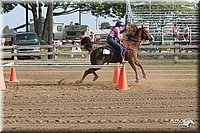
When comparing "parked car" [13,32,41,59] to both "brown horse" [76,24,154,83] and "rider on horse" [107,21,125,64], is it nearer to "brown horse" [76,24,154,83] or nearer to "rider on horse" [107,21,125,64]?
"brown horse" [76,24,154,83]

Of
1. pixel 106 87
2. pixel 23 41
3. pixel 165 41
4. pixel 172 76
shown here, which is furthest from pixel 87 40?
pixel 165 41

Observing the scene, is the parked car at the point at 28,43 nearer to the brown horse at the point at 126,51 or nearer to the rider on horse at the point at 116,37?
the brown horse at the point at 126,51

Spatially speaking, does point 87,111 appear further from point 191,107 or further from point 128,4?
point 128,4

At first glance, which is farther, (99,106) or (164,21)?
(164,21)

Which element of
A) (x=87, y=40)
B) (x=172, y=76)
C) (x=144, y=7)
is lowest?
(x=172, y=76)

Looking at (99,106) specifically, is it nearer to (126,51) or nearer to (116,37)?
(116,37)

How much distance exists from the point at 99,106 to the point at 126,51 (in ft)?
18.3

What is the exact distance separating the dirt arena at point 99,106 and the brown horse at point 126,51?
68cm

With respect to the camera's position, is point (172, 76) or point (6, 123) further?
point (172, 76)

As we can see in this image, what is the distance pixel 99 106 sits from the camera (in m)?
10.2

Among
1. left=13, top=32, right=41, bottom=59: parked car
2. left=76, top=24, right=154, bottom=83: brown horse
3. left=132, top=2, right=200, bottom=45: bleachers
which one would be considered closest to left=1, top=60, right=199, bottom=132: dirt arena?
left=76, top=24, right=154, bottom=83: brown horse

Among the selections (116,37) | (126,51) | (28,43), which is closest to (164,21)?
(28,43)

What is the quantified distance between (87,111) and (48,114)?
0.87 meters

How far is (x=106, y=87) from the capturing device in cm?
1383
